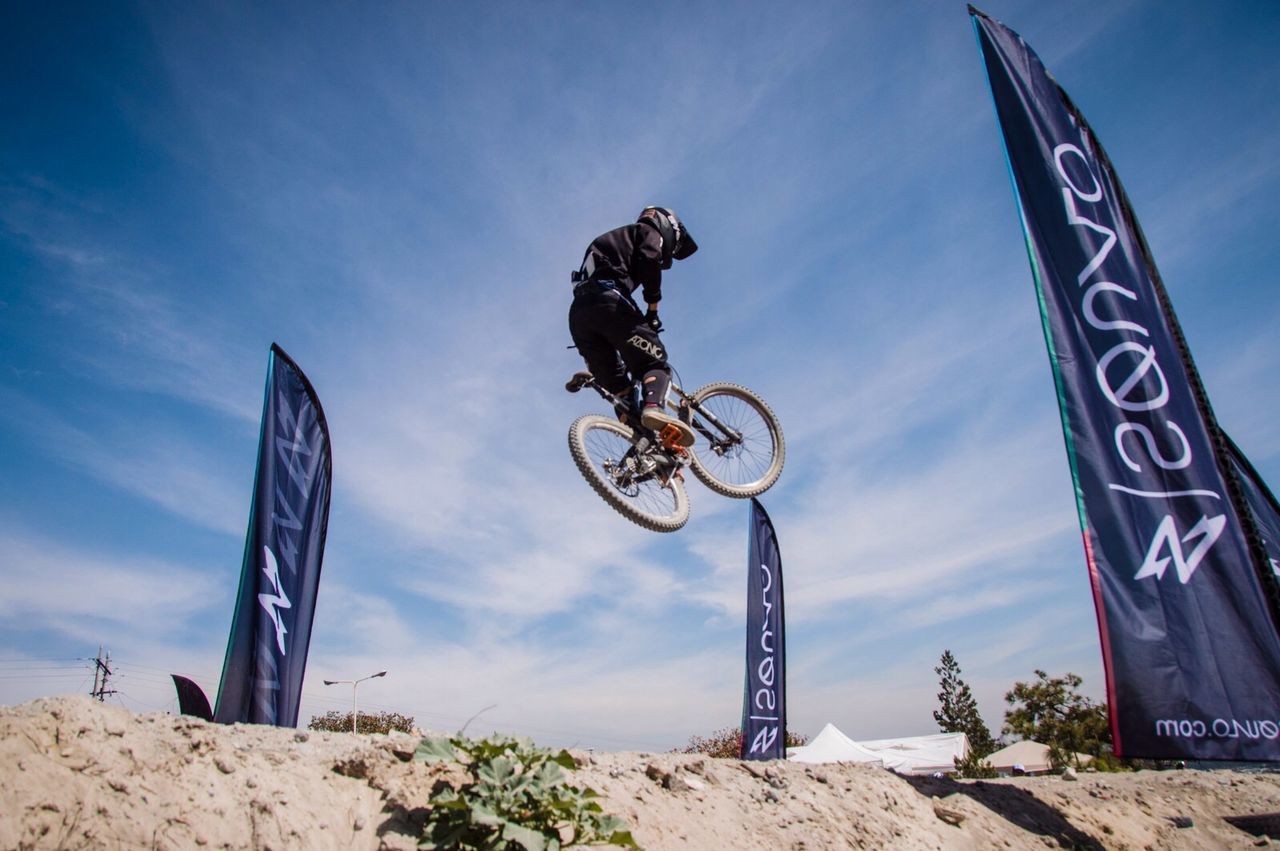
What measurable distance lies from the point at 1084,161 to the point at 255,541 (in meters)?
8.74

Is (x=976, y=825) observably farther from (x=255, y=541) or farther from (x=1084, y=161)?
(x=255, y=541)

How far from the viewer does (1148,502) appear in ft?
15.6

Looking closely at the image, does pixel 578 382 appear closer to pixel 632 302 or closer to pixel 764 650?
pixel 632 302

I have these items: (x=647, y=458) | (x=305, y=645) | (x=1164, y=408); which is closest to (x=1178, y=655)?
(x=1164, y=408)

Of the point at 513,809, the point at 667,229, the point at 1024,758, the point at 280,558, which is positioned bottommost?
the point at 1024,758

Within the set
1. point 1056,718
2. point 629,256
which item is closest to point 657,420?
point 629,256

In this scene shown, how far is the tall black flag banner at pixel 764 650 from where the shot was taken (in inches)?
419

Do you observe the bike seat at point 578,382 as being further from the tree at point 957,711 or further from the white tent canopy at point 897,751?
the tree at point 957,711

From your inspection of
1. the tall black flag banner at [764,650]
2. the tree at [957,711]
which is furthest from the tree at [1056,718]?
the tall black flag banner at [764,650]

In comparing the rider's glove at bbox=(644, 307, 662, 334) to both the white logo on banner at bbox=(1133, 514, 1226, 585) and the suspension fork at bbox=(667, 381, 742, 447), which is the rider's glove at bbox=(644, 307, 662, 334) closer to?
the suspension fork at bbox=(667, 381, 742, 447)

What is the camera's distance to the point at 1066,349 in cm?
524

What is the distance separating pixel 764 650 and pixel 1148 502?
25.1 ft

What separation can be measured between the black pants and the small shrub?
4.87 metres

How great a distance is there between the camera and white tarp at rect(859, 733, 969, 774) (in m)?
26.6
